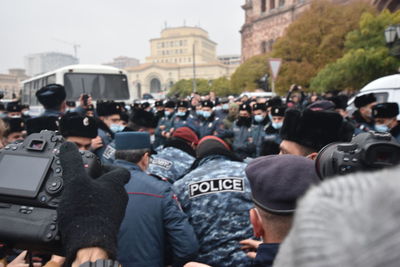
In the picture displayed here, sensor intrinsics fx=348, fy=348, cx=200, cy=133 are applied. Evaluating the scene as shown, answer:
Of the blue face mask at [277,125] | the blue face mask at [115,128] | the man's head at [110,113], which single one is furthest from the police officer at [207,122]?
the blue face mask at [115,128]

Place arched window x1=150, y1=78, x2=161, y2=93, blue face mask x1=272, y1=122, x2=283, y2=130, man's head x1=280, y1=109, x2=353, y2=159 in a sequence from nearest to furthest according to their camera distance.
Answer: man's head x1=280, y1=109, x2=353, y2=159 < blue face mask x1=272, y1=122, x2=283, y2=130 < arched window x1=150, y1=78, x2=161, y2=93

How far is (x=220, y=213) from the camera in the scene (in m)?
2.67

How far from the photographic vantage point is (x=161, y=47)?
434 ft

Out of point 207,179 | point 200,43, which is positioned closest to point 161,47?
point 200,43

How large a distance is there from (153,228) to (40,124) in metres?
1.87

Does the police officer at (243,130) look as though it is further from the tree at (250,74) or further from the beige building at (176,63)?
the beige building at (176,63)

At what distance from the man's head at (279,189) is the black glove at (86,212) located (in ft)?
1.94

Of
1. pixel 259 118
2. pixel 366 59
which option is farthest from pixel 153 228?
pixel 366 59

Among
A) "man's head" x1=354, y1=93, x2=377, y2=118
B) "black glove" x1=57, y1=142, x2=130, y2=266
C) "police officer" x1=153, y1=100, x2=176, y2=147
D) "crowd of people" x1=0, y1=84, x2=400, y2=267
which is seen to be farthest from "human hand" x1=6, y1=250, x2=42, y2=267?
"police officer" x1=153, y1=100, x2=176, y2=147

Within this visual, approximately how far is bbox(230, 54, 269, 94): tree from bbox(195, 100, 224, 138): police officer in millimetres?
29871

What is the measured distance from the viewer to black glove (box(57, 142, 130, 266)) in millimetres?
1161

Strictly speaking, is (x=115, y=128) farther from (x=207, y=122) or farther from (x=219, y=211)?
(x=219, y=211)

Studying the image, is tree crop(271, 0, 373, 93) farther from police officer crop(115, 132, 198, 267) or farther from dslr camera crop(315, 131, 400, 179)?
dslr camera crop(315, 131, 400, 179)

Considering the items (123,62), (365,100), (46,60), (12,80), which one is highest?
(123,62)
